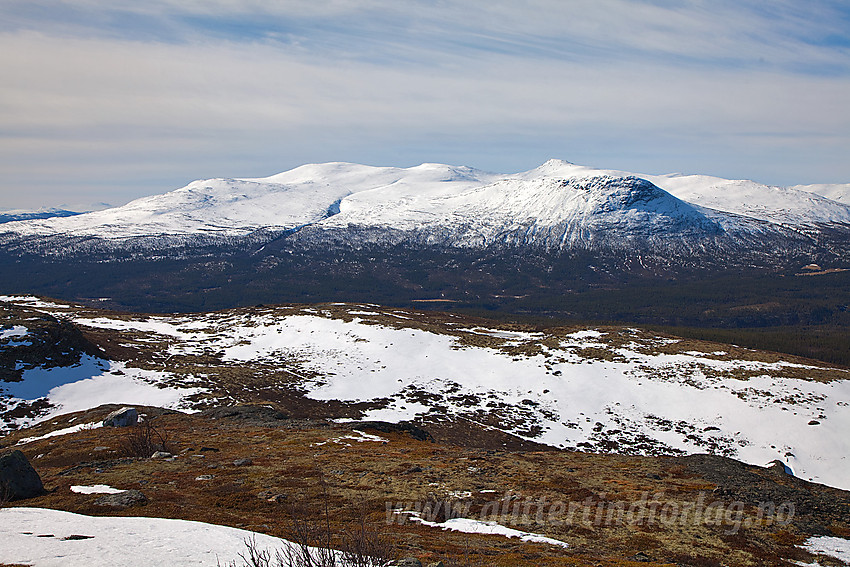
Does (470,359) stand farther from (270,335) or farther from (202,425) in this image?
(202,425)

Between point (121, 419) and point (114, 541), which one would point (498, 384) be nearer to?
point (121, 419)

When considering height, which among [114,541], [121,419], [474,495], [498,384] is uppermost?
[114,541]

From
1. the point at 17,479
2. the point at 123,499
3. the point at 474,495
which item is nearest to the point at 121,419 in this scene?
the point at 17,479

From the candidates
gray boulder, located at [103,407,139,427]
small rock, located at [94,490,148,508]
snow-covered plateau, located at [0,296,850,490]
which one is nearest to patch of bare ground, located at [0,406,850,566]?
small rock, located at [94,490,148,508]

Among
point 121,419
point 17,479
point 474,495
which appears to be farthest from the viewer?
point 121,419

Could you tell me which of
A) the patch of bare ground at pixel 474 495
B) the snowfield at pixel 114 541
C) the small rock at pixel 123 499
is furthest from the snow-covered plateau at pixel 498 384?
the snowfield at pixel 114 541

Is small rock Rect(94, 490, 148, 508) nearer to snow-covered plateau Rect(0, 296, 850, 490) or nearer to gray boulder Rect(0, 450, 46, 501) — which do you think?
gray boulder Rect(0, 450, 46, 501)

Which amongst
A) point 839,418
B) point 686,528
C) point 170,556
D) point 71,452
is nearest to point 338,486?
point 170,556

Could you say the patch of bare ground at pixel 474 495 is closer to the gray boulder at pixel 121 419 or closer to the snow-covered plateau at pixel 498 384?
the gray boulder at pixel 121 419
